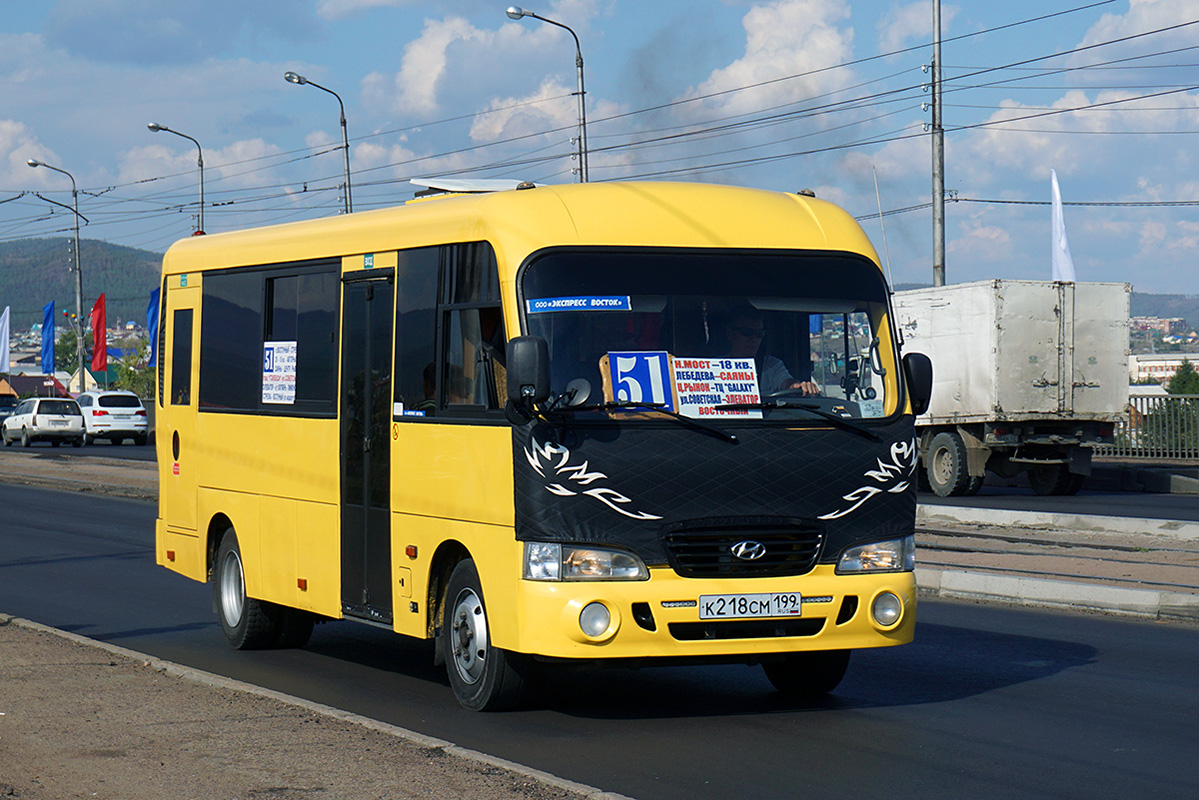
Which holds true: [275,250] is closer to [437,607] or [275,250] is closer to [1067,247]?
[437,607]

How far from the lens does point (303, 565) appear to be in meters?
9.95

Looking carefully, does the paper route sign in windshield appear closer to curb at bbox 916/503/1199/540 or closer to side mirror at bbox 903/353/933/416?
side mirror at bbox 903/353/933/416

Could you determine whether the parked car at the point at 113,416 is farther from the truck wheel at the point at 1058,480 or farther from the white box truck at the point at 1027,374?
the truck wheel at the point at 1058,480

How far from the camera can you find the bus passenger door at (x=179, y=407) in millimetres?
11719

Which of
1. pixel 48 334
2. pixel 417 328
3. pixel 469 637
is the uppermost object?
pixel 48 334

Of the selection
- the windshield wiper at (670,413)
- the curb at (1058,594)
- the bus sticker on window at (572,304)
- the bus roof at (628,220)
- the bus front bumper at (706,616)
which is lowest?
the curb at (1058,594)

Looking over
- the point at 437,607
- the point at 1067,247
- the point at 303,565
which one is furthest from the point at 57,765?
the point at 1067,247

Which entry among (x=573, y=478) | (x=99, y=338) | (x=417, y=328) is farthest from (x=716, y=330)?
(x=99, y=338)

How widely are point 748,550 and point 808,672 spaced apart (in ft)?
4.56

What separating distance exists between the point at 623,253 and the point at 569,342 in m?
0.58

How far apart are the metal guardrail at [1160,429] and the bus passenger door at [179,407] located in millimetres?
22983

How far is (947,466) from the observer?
86.3ft

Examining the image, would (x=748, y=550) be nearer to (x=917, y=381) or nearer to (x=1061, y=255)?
(x=917, y=381)

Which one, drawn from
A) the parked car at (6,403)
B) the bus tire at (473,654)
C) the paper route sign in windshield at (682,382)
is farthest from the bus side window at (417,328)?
the parked car at (6,403)
